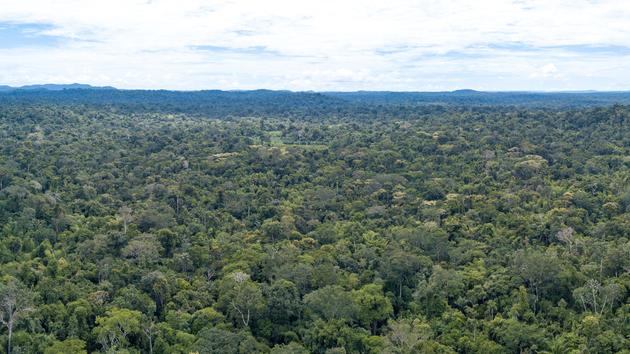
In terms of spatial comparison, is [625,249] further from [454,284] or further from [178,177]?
[178,177]

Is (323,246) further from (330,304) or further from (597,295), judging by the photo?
(597,295)

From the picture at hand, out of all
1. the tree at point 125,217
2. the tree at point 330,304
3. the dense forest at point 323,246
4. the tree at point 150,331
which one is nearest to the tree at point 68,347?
the dense forest at point 323,246

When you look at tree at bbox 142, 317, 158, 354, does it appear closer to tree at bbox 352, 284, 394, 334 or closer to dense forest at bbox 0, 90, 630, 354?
dense forest at bbox 0, 90, 630, 354

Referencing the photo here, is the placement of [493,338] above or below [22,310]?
below

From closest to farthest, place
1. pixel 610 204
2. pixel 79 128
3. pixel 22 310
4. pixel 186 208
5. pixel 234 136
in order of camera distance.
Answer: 1. pixel 22 310
2. pixel 610 204
3. pixel 186 208
4. pixel 234 136
5. pixel 79 128

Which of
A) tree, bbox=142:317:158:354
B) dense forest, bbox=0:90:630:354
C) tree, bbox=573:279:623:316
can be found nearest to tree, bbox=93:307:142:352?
dense forest, bbox=0:90:630:354

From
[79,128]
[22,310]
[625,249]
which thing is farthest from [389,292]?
[79,128]

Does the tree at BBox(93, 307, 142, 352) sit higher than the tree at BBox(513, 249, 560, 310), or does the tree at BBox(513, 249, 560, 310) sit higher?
the tree at BBox(513, 249, 560, 310)

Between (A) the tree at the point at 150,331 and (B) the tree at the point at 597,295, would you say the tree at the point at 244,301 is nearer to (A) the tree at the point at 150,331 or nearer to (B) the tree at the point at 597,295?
(A) the tree at the point at 150,331
